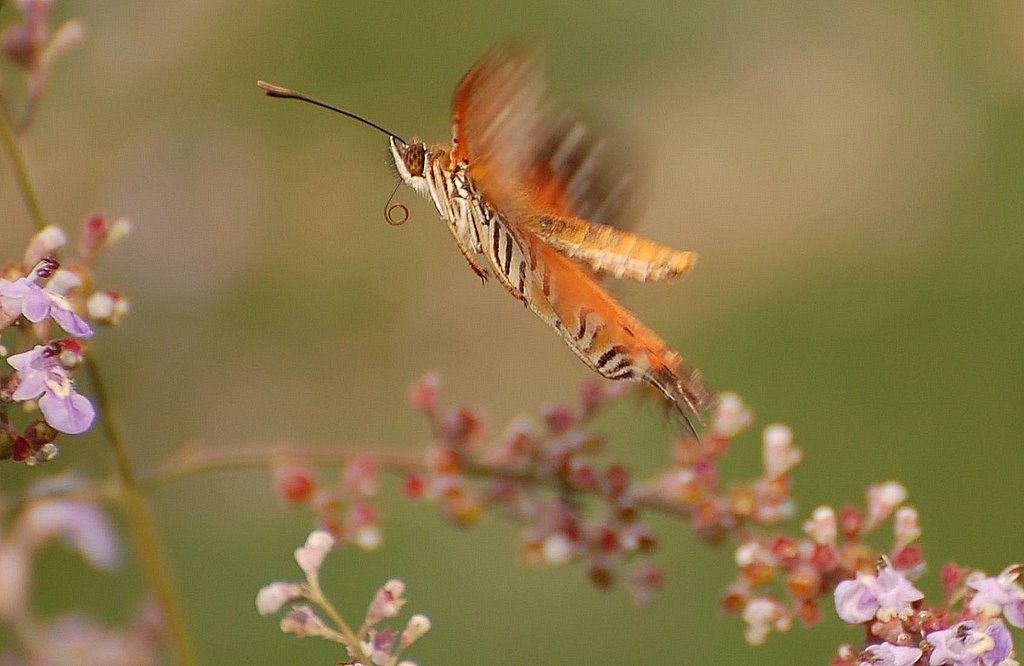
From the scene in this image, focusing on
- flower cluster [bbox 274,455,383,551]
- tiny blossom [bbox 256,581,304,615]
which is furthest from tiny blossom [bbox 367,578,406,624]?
flower cluster [bbox 274,455,383,551]

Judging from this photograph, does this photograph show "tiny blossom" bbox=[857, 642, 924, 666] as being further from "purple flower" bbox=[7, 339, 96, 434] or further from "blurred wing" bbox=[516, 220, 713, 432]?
"purple flower" bbox=[7, 339, 96, 434]

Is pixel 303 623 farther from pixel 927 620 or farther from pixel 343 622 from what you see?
pixel 927 620

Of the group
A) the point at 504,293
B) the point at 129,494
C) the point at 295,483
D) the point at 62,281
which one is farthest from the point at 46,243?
the point at 504,293

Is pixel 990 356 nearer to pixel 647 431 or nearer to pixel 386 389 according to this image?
pixel 647 431

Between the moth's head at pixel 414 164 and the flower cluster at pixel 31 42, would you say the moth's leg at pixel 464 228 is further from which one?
the flower cluster at pixel 31 42

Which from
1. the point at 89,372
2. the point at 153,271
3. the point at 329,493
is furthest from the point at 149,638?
the point at 153,271
